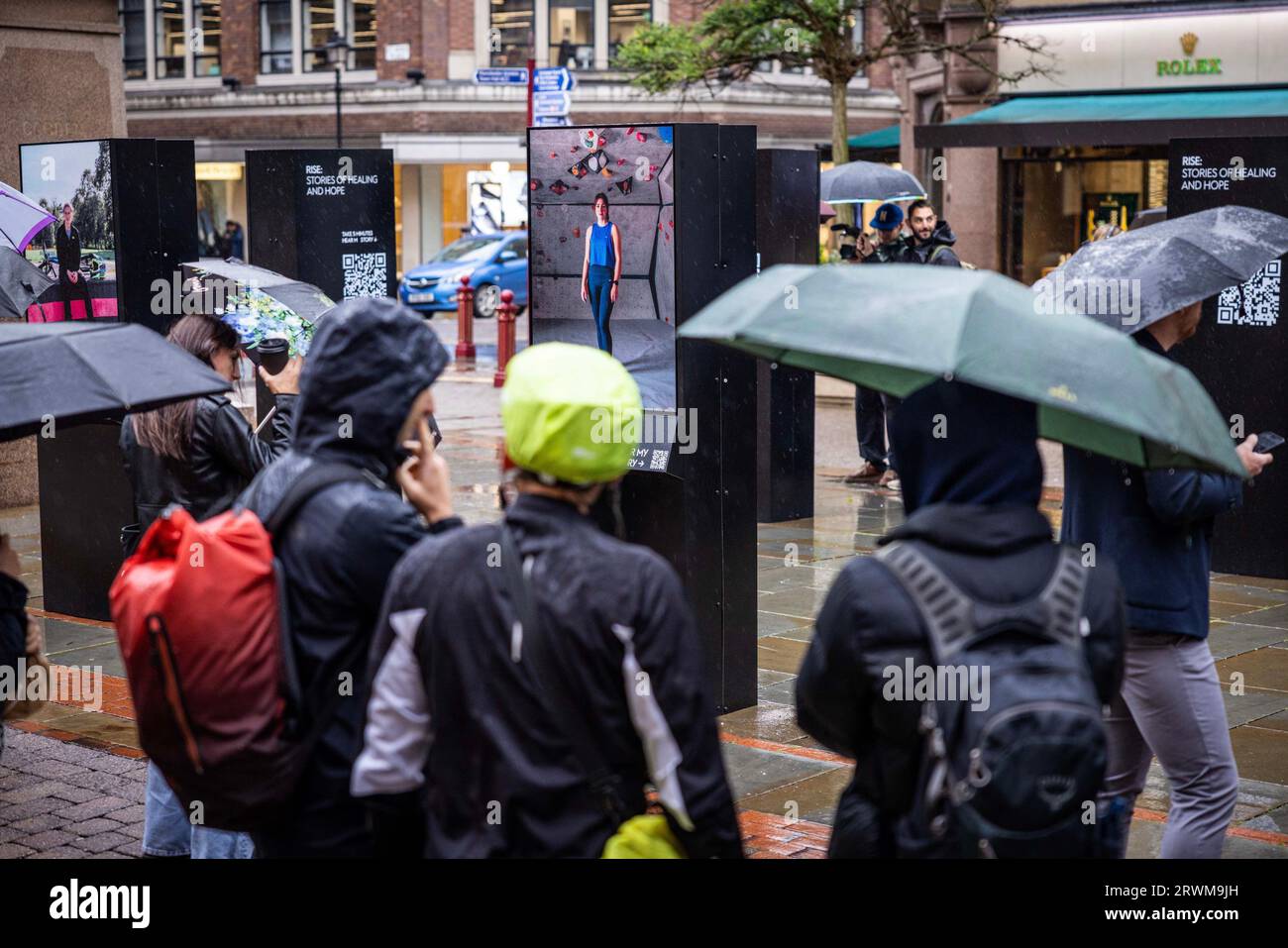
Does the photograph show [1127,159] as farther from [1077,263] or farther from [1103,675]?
[1103,675]

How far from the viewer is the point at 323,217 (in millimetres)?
9336

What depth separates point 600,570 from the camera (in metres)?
3.01

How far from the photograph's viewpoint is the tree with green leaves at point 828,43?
72.9 ft

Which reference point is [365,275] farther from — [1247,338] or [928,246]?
[1247,338]

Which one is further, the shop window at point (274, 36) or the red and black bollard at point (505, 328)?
the shop window at point (274, 36)

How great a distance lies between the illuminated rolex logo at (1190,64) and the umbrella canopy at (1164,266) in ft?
63.9

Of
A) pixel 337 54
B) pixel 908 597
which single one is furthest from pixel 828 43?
pixel 337 54

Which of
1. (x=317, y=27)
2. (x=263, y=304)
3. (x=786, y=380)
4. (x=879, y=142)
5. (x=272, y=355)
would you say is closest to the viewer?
(x=272, y=355)

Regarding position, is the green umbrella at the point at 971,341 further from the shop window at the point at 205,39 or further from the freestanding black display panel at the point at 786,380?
the shop window at the point at 205,39

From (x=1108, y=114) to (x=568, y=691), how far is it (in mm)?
21954

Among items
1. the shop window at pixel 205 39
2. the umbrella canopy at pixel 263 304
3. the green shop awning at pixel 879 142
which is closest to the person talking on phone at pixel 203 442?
the umbrella canopy at pixel 263 304

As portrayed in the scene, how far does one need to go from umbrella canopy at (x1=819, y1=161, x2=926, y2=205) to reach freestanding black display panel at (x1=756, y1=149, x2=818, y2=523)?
489 cm

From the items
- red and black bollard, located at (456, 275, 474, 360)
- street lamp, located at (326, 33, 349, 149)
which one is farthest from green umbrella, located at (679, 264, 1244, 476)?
street lamp, located at (326, 33, 349, 149)

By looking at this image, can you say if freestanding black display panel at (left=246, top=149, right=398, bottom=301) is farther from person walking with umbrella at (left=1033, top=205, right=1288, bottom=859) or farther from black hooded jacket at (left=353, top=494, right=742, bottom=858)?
black hooded jacket at (left=353, top=494, right=742, bottom=858)
